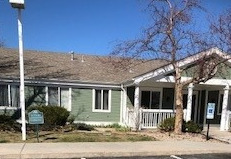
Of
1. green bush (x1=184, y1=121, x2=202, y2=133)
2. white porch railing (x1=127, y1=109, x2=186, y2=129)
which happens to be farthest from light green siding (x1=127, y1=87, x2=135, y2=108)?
green bush (x1=184, y1=121, x2=202, y2=133)

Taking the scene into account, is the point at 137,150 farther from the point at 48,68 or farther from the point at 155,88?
the point at 48,68

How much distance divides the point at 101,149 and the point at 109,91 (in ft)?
30.9

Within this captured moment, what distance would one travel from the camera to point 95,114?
821 inches

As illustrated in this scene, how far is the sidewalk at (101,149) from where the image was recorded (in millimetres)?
10695

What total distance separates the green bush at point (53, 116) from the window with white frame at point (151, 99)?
528cm

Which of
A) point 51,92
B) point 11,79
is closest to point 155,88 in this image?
point 51,92

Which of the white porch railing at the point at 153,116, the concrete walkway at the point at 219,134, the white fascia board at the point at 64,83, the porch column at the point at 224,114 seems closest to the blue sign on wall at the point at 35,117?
the white fascia board at the point at 64,83

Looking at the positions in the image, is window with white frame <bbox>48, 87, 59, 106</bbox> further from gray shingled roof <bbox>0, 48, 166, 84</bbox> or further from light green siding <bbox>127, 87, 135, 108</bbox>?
light green siding <bbox>127, 87, 135, 108</bbox>

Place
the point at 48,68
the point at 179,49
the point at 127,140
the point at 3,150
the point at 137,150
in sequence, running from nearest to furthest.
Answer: the point at 3,150 → the point at 137,150 → the point at 127,140 → the point at 179,49 → the point at 48,68

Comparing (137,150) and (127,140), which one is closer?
(137,150)

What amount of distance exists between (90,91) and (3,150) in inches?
402

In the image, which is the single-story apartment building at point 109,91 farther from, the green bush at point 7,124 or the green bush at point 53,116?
the green bush at point 53,116

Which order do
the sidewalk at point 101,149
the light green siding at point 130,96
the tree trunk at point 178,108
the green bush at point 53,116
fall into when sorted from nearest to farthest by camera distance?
the sidewalk at point 101,149
the tree trunk at point 178,108
the green bush at point 53,116
the light green siding at point 130,96

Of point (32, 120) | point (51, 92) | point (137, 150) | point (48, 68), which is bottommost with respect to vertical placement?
point (137, 150)
